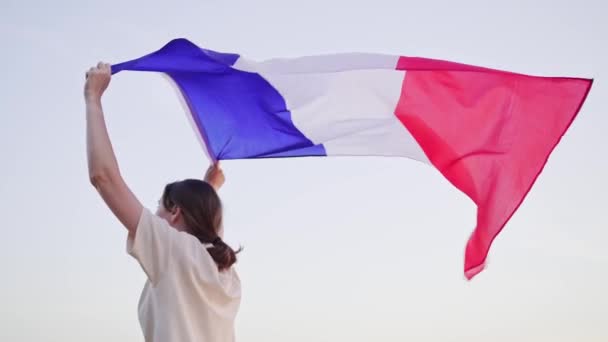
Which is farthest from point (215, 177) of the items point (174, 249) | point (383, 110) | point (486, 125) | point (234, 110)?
point (486, 125)

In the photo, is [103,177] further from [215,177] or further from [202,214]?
[215,177]

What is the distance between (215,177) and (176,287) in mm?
1765

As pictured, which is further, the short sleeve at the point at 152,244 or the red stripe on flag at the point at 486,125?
the red stripe on flag at the point at 486,125

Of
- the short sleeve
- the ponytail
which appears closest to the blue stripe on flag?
the ponytail

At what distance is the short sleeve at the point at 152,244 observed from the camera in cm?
331

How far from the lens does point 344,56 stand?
5.52 meters

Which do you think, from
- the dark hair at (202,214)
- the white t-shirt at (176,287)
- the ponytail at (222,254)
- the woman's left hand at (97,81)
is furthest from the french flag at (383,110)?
the white t-shirt at (176,287)

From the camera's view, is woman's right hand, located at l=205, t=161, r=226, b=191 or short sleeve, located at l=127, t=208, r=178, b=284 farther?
woman's right hand, located at l=205, t=161, r=226, b=191

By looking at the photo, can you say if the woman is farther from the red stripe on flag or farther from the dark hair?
the red stripe on flag

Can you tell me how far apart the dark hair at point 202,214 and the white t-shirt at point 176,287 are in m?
0.09

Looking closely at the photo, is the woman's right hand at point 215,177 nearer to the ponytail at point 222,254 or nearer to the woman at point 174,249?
the woman at point 174,249

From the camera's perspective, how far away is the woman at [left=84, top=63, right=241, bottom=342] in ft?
10.8

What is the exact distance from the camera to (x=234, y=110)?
566cm

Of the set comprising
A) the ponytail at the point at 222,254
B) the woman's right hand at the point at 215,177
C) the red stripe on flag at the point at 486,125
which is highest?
the ponytail at the point at 222,254
